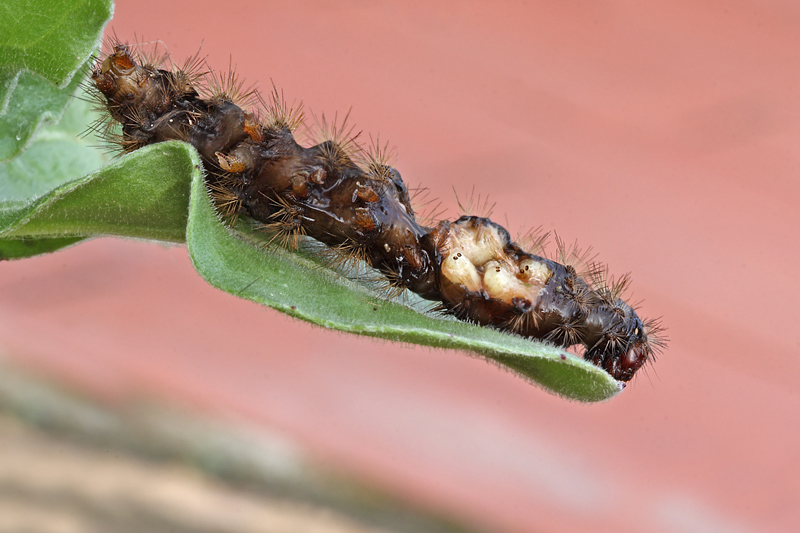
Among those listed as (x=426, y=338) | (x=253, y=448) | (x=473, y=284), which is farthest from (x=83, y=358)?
(x=426, y=338)

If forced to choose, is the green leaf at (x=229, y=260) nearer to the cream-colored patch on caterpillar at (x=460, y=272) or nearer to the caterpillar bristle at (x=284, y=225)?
the caterpillar bristle at (x=284, y=225)

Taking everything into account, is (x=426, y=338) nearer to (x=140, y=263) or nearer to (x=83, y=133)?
(x=83, y=133)

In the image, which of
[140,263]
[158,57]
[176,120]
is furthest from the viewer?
[140,263]

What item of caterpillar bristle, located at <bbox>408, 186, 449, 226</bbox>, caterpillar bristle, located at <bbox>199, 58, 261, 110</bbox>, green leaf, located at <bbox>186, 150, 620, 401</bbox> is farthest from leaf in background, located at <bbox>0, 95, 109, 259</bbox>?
caterpillar bristle, located at <bbox>408, 186, 449, 226</bbox>

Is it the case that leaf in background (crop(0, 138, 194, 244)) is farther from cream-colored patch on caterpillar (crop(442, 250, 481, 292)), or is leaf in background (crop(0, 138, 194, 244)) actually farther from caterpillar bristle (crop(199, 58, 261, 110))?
cream-colored patch on caterpillar (crop(442, 250, 481, 292))

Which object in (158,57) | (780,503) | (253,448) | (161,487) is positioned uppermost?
(780,503)
